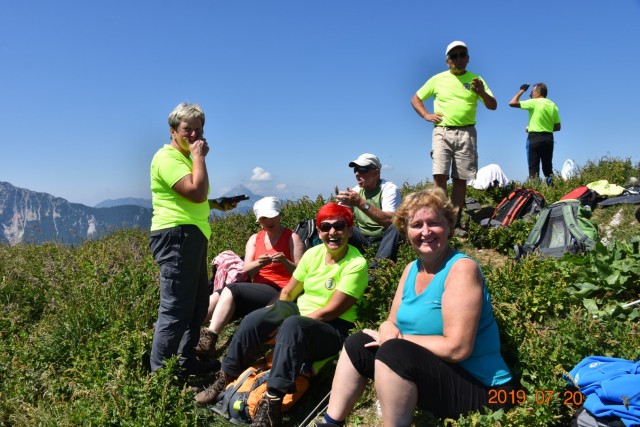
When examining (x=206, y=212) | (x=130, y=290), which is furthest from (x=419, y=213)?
(x=130, y=290)

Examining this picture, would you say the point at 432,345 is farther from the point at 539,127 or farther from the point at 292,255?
the point at 539,127

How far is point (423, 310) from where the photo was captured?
3.27m

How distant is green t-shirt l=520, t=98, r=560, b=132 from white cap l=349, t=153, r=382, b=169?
512 centimetres

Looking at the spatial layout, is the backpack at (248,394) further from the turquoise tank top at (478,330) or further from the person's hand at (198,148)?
the person's hand at (198,148)

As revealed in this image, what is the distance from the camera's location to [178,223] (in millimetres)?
4418

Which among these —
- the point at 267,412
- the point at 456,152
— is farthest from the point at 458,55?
the point at 267,412

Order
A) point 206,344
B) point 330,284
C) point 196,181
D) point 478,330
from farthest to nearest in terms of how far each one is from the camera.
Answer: point 206,344, point 330,284, point 196,181, point 478,330

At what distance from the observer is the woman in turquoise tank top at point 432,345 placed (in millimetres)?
2986

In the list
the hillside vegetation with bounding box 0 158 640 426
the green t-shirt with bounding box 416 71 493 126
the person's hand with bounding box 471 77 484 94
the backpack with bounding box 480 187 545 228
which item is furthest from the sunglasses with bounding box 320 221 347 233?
the person's hand with bounding box 471 77 484 94

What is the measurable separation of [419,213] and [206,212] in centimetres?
209

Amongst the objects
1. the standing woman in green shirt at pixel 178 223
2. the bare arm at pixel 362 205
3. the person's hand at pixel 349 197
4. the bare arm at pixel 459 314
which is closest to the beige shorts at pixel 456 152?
the bare arm at pixel 362 205

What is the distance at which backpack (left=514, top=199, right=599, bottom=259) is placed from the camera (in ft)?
18.4

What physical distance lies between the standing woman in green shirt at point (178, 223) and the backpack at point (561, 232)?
140 inches

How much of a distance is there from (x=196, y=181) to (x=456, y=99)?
4.21 meters
